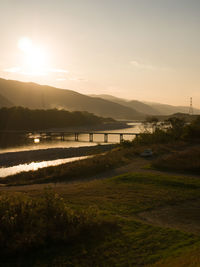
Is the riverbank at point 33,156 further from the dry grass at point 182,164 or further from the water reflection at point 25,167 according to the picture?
the dry grass at point 182,164

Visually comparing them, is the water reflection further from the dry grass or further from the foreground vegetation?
the foreground vegetation

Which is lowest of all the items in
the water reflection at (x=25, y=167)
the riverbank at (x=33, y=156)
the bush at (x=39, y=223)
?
the water reflection at (x=25, y=167)

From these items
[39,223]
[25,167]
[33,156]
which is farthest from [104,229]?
[33,156]

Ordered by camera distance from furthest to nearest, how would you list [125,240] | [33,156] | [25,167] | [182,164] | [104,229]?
1. [33,156]
2. [25,167]
3. [182,164]
4. [104,229]
5. [125,240]

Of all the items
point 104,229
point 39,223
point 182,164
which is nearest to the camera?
point 39,223

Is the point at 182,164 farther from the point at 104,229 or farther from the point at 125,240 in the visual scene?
the point at 125,240

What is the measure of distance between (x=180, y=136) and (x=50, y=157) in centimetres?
2486

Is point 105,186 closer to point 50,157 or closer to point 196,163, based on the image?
point 196,163

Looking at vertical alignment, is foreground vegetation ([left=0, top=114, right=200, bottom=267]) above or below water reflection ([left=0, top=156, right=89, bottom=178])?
above

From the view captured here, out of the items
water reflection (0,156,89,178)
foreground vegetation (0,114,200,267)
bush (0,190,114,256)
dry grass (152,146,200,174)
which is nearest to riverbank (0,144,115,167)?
water reflection (0,156,89,178)

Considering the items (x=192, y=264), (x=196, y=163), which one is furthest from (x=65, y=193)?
(x=196, y=163)

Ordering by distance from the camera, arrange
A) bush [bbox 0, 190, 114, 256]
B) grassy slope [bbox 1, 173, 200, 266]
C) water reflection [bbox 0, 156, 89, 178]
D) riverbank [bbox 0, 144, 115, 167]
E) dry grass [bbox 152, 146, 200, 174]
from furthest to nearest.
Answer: riverbank [bbox 0, 144, 115, 167], water reflection [bbox 0, 156, 89, 178], dry grass [bbox 152, 146, 200, 174], bush [bbox 0, 190, 114, 256], grassy slope [bbox 1, 173, 200, 266]

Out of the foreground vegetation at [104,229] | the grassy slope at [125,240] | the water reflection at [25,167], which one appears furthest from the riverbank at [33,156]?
the grassy slope at [125,240]

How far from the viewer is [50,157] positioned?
4247cm
